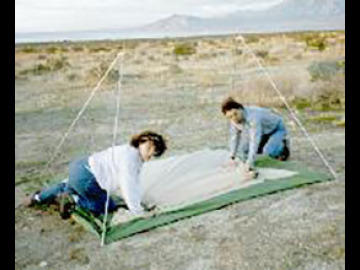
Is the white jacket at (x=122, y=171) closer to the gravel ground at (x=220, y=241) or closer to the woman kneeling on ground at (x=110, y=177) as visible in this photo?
the woman kneeling on ground at (x=110, y=177)

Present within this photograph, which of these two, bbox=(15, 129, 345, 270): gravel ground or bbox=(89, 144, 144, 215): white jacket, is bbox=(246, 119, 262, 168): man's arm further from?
bbox=(89, 144, 144, 215): white jacket

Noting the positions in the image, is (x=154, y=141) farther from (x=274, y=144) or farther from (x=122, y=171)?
(x=274, y=144)

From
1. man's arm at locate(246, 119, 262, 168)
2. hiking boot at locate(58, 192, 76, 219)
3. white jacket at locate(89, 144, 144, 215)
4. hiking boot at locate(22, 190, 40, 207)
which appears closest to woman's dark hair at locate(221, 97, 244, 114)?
man's arm at locate(246, 119, 262, 168)

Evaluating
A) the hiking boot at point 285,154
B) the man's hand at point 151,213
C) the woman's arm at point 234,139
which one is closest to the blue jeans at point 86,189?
the man's hand at point 151,213

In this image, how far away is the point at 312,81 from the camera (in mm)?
14266

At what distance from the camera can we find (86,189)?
508cm

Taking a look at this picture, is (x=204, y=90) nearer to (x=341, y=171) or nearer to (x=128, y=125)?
(x=128, y=125)

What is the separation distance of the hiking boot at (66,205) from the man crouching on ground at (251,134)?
5.54 feet

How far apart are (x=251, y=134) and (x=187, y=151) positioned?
223 centimetres

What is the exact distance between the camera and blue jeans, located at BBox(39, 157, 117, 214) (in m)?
5.06

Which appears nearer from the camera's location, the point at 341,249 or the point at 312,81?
the point at 341,249
